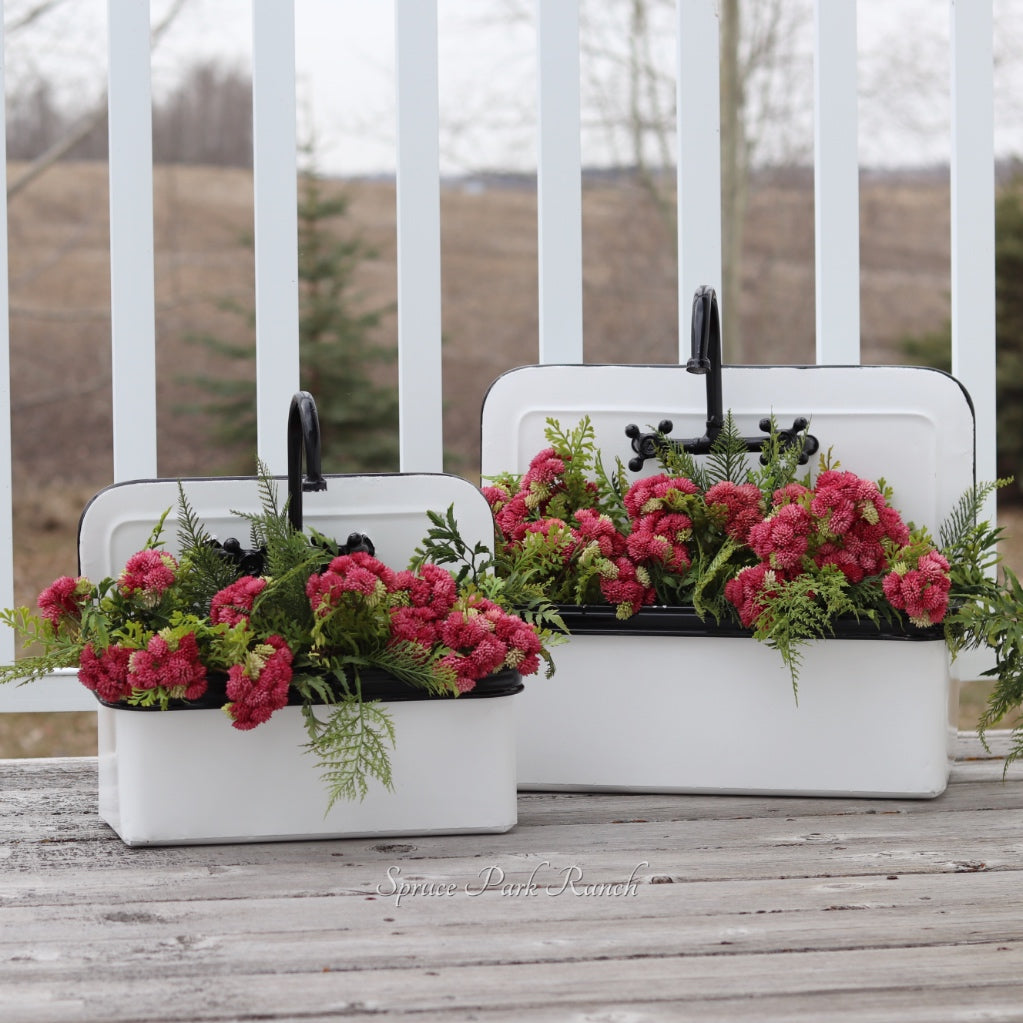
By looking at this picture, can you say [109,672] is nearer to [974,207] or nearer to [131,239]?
[131,239]

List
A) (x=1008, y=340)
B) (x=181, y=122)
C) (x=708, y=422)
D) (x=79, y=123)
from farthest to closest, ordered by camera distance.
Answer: (x=181, y=122) < (x=1008, y=340) < (x=79, y=123) < (x=708, y=422)

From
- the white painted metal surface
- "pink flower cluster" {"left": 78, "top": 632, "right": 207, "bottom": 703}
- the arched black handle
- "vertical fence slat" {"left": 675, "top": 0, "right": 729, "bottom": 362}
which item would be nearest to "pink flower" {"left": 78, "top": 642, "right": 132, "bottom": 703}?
"pink flower cluster" {"left": 78, "top": 632, "right": 207, "bottom": 703}

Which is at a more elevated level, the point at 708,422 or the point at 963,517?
the point at 708,422

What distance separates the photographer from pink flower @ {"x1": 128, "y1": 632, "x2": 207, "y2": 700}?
115cm

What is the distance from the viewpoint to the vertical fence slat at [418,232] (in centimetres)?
167

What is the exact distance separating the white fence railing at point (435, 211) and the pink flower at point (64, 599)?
43 centimetres

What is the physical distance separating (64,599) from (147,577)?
0.10 meters

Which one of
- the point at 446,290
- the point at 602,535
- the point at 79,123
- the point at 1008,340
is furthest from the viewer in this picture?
the point at 446,290

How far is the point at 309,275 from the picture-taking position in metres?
6.55

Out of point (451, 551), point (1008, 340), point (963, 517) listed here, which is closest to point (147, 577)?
point (451, 551)

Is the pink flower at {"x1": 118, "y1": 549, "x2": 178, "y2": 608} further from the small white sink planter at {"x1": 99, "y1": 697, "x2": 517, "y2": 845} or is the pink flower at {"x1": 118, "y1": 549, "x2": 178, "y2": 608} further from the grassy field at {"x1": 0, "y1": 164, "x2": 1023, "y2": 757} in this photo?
the grassy field at {"x1": 0, "y1": 164, "x2": 1023, "y2": 757}

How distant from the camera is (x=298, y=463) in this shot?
128cm

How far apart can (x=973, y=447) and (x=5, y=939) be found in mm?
1132

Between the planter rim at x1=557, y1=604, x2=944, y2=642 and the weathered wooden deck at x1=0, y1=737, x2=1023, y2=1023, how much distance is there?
0.64ft
